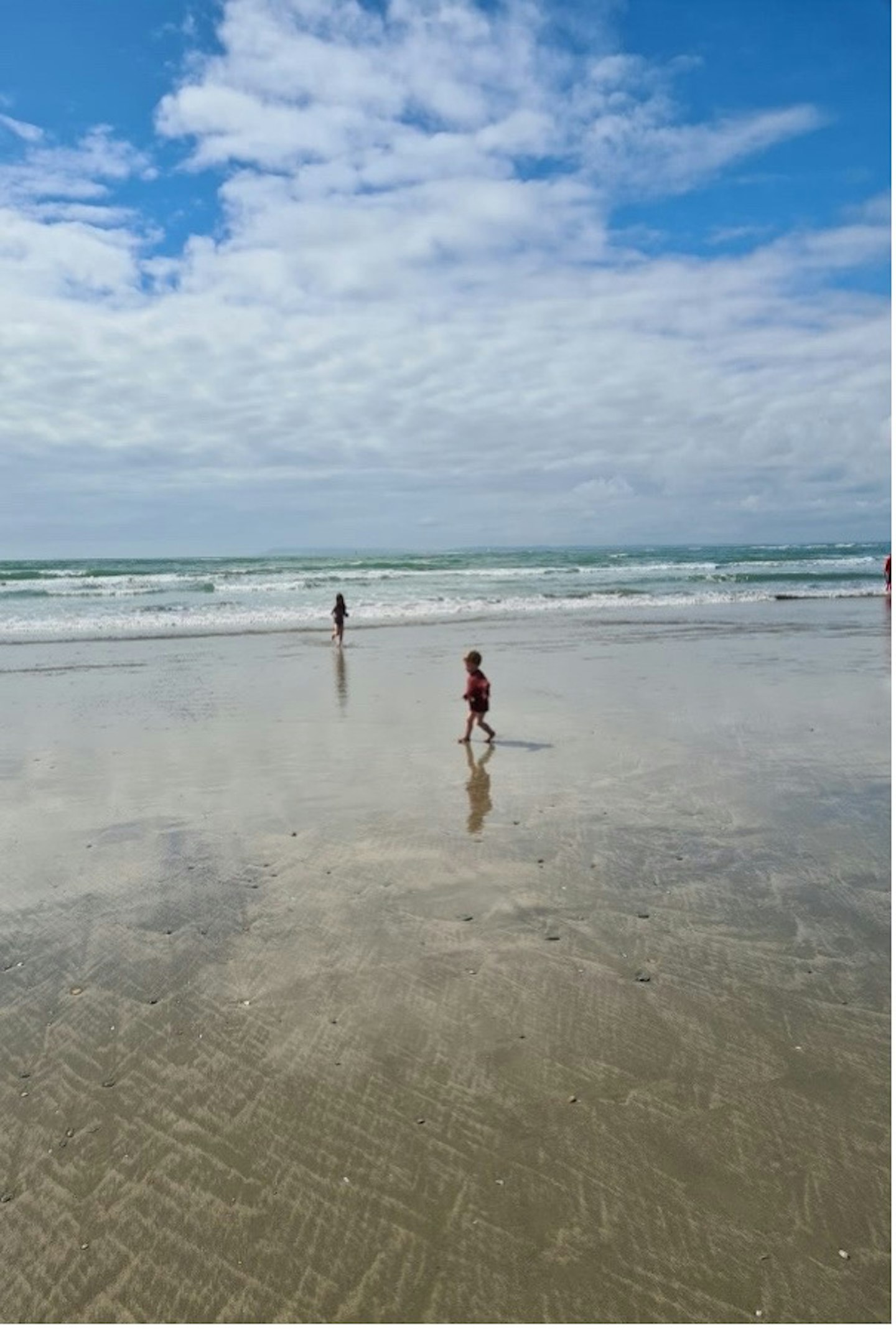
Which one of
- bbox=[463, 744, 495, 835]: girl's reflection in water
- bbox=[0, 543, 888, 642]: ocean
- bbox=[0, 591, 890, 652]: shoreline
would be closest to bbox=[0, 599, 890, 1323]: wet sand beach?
bbox=[463, 744, 495, 835]: girl's reflection in water

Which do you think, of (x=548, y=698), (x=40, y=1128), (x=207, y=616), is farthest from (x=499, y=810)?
(x=207, y=616)

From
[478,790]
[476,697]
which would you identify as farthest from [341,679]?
[478,790]

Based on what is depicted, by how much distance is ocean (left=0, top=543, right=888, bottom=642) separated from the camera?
31297mm

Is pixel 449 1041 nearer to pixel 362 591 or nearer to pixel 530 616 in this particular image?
pixel 530 616

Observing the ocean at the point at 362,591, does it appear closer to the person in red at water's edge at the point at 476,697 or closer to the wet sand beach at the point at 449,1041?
the person in red at water's edge at the point at 476,697

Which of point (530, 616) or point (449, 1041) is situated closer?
point (449, 1041)

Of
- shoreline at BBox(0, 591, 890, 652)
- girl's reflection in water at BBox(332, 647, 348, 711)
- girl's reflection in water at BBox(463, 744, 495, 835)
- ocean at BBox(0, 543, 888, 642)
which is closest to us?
girl's reflection in water at BBox(463, 744, 495, 835)

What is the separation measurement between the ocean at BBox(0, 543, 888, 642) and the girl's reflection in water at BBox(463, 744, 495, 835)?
18.9 m

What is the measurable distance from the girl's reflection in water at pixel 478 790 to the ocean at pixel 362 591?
18.9 metres

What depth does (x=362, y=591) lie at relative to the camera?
4544cm

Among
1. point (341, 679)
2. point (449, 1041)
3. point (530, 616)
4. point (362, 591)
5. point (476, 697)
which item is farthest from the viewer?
point (362, 591)

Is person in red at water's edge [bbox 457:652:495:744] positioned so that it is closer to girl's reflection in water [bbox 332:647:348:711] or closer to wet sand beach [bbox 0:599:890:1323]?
wet sand beach [bbox 0:599:890:1323]

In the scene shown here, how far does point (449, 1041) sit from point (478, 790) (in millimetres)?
4402

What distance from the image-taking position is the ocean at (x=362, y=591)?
1232 inches
